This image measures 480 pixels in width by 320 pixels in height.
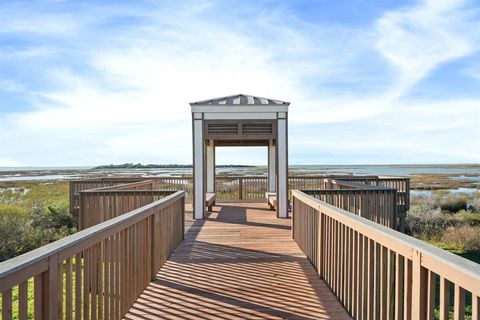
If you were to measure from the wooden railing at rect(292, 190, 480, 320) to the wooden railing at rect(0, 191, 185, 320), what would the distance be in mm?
1761

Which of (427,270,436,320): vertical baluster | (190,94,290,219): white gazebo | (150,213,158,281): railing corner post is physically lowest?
(150,213,158,281): railing corner post

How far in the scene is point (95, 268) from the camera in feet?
7.19

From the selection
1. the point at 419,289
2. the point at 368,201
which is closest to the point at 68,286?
the point at 419,289

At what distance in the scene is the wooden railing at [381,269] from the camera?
142 cm

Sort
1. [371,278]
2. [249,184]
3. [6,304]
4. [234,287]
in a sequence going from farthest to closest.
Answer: [249,184] < [234,287] < [371,278] < [6,304]

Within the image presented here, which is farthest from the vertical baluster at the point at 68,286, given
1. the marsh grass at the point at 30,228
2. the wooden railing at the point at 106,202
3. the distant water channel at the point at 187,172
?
the distant water channel at the point at 187,172

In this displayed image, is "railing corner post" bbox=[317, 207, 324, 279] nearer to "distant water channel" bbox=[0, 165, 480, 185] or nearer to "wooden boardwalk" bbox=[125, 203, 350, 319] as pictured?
"wooden boardwalk" bbox=[125, 203, 350, 319]

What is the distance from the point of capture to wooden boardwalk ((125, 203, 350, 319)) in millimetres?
2939

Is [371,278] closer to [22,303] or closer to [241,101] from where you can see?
[22,303]

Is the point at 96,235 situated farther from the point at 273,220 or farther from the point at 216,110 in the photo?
the point at 216,110

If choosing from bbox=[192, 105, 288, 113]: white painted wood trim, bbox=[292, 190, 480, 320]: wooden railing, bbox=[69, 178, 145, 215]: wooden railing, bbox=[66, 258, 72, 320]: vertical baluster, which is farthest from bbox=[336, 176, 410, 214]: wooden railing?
bbox=[66, 258, 72, 320]: vertical baluster

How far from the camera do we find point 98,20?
7.86 metres

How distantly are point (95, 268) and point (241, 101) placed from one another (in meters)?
6.75

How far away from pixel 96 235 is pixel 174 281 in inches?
71.0
